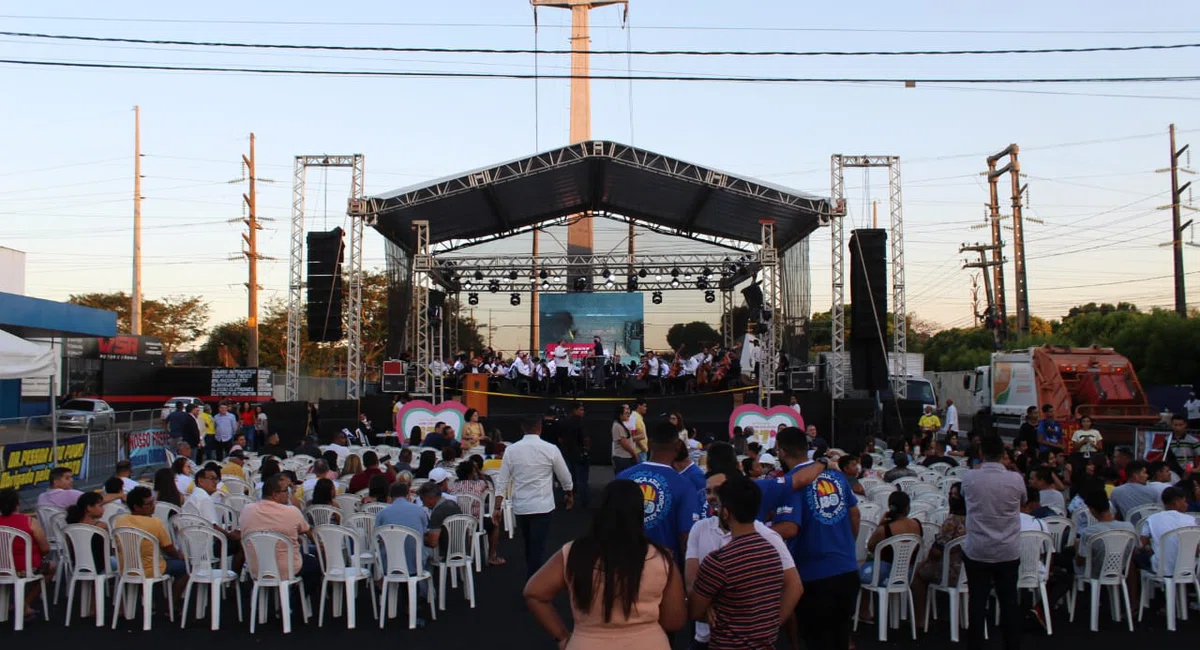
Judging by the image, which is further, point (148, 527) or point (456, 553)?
point (456, 553)

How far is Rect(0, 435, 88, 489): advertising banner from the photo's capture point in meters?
11.9

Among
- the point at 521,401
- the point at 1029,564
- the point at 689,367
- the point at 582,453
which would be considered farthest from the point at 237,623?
the point at 689,367

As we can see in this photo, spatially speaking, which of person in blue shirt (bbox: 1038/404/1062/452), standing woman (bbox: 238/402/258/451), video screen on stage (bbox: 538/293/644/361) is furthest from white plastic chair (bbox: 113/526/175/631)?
video screen on stage (bbox: 538/293/644/361)

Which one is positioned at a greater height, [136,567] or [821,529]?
[821,529]

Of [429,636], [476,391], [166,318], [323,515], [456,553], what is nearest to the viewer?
[429,636]

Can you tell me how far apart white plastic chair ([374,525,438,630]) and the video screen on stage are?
20927mm

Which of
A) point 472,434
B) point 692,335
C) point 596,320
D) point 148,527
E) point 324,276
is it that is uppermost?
point 324,276

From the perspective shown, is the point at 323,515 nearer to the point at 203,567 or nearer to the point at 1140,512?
the point at 203,567

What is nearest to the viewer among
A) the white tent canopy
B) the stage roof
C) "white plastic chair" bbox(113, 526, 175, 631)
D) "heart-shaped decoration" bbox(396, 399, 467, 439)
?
"white plastic chair" bbox(113, 526, 175, 631)

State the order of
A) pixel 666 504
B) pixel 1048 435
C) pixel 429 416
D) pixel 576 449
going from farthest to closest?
pixel 429 416
pixel 576 449
pixel 1048 435
pixel 666 504

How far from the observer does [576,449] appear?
13500 mm

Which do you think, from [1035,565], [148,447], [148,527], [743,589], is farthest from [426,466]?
[148,447]

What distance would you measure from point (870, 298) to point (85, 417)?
57.8ft

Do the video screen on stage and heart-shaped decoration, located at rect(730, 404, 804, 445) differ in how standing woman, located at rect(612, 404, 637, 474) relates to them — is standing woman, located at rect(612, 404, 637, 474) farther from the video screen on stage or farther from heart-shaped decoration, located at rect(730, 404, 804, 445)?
the video screen on stage
